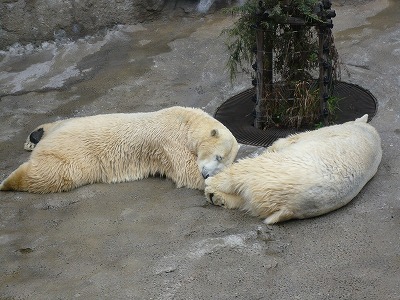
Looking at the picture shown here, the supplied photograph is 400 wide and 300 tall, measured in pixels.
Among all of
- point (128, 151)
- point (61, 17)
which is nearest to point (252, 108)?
point (128, 151)

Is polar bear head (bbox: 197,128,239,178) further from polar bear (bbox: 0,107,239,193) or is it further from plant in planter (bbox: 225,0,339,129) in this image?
plant in planter (bbox: 225,0,339,129)

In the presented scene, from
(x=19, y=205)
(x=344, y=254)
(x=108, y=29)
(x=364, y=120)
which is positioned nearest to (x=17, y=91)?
(x=108, y=29)

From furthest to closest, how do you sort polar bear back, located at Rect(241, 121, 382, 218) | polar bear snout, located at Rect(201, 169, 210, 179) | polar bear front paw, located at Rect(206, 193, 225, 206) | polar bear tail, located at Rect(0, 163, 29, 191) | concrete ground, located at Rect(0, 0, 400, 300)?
polar bear tail, located at Rect(0, 163, 29, 191)
polar bear snout, located at Rect(201, 169, 210, 179)
polar bear front paw, located at Rect(206, 193, 225, 206)
polar bear back, located at Rect(241, 121, 382, 218)
concrete ground, located at Rect(0, 0, 400, 300)

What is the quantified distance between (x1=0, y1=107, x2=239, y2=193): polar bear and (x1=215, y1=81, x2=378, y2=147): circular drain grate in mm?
667

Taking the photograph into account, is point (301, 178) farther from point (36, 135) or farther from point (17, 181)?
point (36, 135)

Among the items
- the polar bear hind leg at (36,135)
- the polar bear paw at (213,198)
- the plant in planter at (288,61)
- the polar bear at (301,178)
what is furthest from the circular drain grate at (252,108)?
the polar bear hind leg at (36,135)

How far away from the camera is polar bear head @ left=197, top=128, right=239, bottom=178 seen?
205 inches

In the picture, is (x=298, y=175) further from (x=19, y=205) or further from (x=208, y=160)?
(x=19, y=205)

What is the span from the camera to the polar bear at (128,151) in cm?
531

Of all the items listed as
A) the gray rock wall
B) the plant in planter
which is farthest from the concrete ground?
the gray rock wall

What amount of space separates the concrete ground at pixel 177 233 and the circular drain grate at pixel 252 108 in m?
0.13

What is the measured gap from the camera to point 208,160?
207 inches

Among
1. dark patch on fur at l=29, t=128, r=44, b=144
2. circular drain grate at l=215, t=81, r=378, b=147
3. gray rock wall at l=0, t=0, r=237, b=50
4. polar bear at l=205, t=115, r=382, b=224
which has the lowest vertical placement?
circular drain grate at l=215, t=81, r=378, b=147

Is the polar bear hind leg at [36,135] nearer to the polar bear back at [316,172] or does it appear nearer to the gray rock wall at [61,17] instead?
the polar bear back at [316,172]
